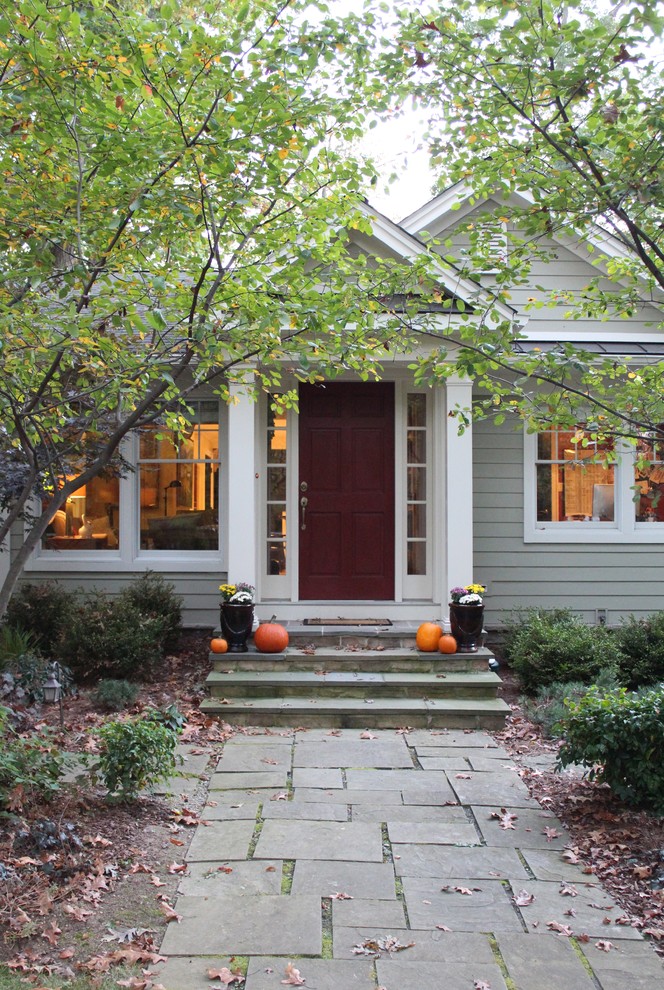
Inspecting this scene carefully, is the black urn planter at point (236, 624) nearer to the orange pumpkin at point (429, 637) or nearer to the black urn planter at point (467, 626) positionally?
the orange pumpkin at point (429, 637)

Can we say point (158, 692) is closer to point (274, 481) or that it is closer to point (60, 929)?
point (274, 481)

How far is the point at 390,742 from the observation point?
621 cm

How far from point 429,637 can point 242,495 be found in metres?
2.13

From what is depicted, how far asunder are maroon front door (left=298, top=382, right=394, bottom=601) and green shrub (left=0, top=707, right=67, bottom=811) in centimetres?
441

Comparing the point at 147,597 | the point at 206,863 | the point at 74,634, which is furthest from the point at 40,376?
the point at 147,597

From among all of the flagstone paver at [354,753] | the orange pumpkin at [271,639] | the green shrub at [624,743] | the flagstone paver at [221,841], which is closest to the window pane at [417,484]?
the orange pumpkin at [271,639]

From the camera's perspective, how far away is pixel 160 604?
827 centimetres

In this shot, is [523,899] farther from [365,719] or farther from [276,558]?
[276,558]

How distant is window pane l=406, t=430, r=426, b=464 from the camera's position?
343 inches

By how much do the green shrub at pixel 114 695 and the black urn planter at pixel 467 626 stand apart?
9.36 feet

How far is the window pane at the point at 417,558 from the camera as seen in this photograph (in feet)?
28.4

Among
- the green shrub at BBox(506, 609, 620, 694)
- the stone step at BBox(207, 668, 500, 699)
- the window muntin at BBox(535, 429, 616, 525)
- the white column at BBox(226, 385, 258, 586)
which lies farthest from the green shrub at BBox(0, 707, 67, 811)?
the window muntin at BBox(535, 429, 616, 525)

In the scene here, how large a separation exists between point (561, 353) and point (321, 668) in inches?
156

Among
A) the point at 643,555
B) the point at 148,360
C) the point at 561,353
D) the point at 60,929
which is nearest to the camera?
the point at 60,929
